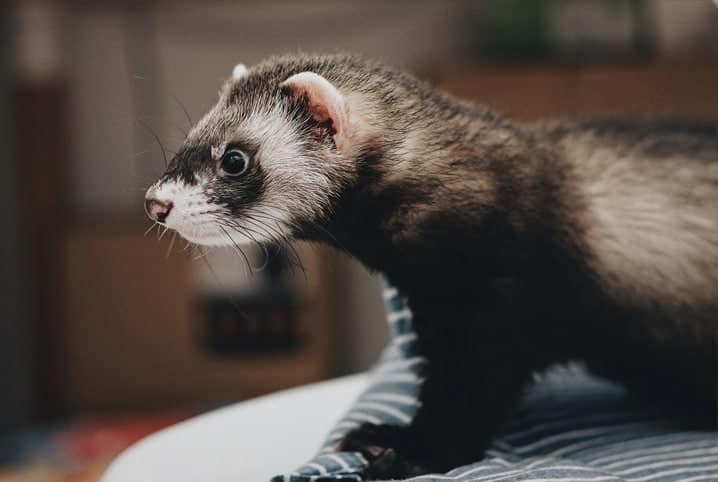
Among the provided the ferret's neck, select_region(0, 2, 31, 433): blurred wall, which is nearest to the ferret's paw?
the ferret's neck

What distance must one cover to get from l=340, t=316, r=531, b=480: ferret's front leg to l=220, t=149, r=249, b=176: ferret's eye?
194mm

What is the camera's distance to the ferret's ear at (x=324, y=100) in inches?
21.9

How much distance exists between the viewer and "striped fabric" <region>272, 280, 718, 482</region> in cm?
48

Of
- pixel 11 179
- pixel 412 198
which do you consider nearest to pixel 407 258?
pixel 412 198

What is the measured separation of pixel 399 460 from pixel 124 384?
1.65 meters

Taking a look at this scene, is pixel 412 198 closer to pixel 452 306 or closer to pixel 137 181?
pixel 452 306

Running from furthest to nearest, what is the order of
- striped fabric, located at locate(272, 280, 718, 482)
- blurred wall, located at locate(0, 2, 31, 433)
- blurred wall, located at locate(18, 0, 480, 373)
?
blurred wall, located at locate(18, 0, 480, 373) → blurred wall, located at locate(0, 2, 31, 433) → striped fabric, located at locate(272, 280, 718, 482)

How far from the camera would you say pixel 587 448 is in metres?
0.58

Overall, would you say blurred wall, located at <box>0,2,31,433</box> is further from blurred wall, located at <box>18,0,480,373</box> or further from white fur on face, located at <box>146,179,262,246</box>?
white fur on face, located at <box>146,179,262,246</box>

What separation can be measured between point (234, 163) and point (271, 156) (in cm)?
3

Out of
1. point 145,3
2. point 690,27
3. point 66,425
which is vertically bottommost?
point 66,425

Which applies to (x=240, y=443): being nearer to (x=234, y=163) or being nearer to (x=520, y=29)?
(x=234, y=163)

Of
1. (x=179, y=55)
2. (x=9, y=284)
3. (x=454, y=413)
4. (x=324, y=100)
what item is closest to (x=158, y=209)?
(x=324, y=100)

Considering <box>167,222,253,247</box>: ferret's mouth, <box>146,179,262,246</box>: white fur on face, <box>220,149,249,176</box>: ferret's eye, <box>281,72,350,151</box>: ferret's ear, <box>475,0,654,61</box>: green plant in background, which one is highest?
<box>475,0,654,61</box>: green plant in background
